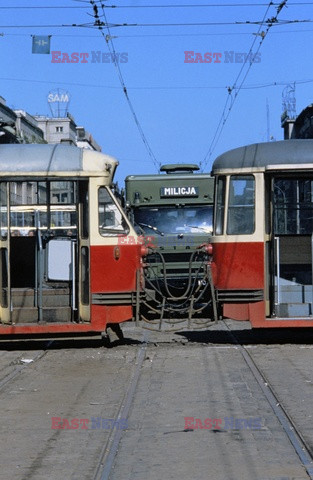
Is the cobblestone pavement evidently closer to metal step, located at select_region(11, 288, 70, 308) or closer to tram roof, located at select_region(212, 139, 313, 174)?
metal step, located at select_region(11, 288, 70, 308)

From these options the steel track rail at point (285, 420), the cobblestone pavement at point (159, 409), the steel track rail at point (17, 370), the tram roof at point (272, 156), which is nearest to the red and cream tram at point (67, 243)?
the steel track rail at point (17, 370)

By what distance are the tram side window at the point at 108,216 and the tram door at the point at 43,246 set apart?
0.39 m

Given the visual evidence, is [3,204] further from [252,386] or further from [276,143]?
[252,386]

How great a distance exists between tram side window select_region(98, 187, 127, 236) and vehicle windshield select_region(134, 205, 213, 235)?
4687 mm

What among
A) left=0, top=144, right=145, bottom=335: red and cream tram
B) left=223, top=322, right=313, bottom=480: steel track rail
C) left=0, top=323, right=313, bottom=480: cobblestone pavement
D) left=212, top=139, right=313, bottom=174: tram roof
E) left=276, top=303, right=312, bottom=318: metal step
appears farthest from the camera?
left=276, top=303, right=312, bottom=318: metal step

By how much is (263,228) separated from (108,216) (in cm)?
241

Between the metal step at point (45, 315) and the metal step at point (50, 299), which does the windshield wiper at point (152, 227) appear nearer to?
the metal step at point (50, 299)

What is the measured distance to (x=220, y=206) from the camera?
1520 centimetres

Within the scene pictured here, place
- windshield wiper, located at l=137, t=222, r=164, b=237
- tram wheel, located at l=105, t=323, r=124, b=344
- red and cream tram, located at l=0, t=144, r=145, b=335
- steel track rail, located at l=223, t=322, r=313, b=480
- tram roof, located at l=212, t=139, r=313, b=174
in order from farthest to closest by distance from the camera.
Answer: windshield wiper, located at l=137, t=222, r=164, b=237 < tram wheel, located at l=105, t=323, r=124, b=344 < tram roof, located at l=212, t=139, r=313, b=174 < red and cream tram, located at l=0, t=144, r=145, b=335 < steel track rail, located at l=223, t=322, r=313, b=480

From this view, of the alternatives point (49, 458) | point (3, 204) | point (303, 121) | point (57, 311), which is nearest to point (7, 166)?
point (3, 204)

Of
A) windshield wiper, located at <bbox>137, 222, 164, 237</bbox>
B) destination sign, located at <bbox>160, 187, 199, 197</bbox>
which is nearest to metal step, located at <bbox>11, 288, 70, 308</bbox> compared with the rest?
windshield wiper, located at <bbox>137, 222, 164, 237</bbox>

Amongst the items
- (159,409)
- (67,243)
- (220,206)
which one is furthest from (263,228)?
(159,409)

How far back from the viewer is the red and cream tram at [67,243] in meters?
14.7

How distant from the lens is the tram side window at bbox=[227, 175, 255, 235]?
14.9 meters
